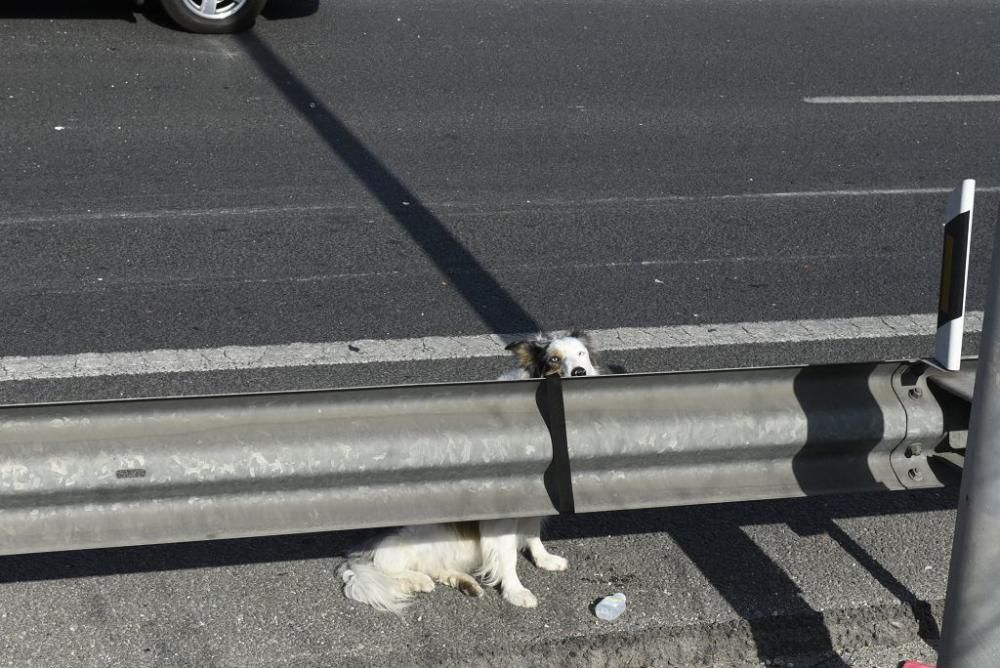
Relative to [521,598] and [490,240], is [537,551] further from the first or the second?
[490,240]

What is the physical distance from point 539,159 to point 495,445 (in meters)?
5.11

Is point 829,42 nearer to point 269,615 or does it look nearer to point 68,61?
point 68,61

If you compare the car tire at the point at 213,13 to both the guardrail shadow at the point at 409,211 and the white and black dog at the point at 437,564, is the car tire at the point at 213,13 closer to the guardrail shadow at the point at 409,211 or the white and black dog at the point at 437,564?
the guardrail shadow at the point at 409,211

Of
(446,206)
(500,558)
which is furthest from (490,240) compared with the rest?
(500,558)

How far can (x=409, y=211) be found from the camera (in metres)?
7.34

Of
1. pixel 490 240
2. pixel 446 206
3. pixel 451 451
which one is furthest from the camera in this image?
pixel 446 206

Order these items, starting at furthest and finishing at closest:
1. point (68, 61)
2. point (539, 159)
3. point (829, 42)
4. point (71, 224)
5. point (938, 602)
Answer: point (829, 42)
point (68, 61)
point (539, 159)
point (71, 224)
point (938, 602)

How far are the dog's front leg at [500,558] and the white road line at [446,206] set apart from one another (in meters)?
3.59

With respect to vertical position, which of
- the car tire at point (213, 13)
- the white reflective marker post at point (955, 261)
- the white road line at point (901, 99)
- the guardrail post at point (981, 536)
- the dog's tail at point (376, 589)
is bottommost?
the white road line at point (901, 99)

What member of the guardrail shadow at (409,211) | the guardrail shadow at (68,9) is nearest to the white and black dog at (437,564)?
the guardrail shadow at (409,211)

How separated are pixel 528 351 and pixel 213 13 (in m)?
6.78

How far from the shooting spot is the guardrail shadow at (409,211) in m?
6.18

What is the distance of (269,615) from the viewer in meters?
3.87

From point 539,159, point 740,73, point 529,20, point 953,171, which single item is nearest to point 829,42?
point 740,73
